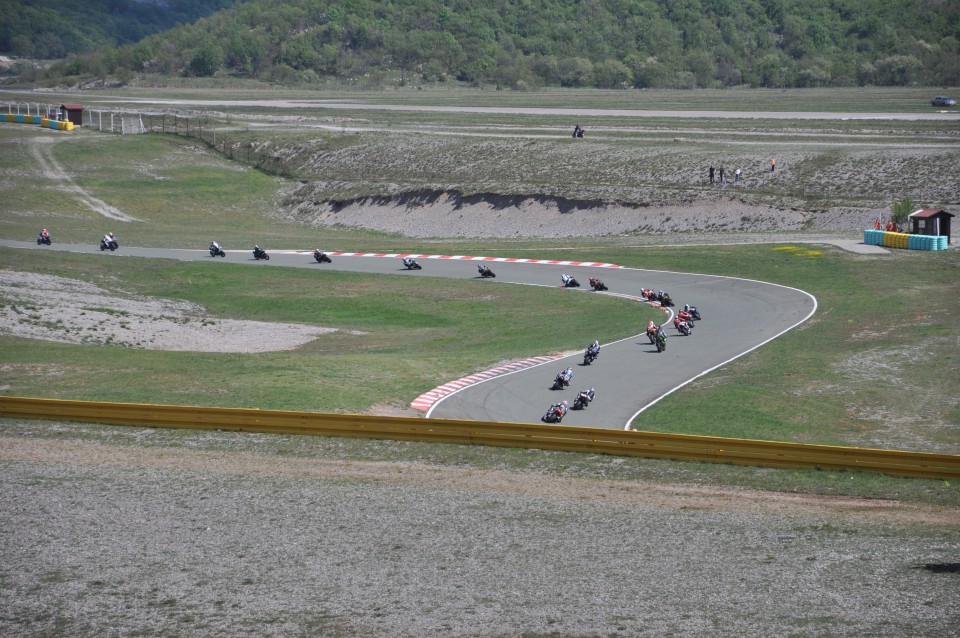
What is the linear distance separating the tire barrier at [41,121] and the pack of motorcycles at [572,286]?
44.0 metres

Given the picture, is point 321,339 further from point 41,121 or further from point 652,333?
point 41,121

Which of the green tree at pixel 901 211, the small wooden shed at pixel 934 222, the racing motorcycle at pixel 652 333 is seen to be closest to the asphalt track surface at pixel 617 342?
the racing motorcycle at pixel 652 333

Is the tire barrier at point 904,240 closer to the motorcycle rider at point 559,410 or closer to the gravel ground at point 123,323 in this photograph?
the gravel ground at point 123,323

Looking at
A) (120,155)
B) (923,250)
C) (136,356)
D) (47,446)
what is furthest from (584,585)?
(120,155)

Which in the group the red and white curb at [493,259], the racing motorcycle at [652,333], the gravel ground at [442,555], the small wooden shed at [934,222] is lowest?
the gravel ground at [442,555]

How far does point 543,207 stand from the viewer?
74500 mm

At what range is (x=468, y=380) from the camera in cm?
3259

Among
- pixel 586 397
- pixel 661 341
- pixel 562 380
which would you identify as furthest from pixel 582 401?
pixel 661 341

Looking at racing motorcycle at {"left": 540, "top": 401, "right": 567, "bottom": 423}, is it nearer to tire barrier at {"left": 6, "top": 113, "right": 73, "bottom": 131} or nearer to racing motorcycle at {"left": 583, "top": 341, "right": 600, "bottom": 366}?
racing motorcycle at {"left": 583, "top": 341, "right": 600, "bottom": 366}

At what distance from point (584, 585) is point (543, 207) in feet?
194

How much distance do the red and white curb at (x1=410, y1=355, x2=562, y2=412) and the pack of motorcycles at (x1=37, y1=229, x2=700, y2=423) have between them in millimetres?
1773

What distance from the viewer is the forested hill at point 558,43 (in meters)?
152

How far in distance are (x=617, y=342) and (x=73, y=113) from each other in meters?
88.0

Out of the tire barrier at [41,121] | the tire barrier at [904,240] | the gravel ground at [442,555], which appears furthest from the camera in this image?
the tire barrier at [41,121]
